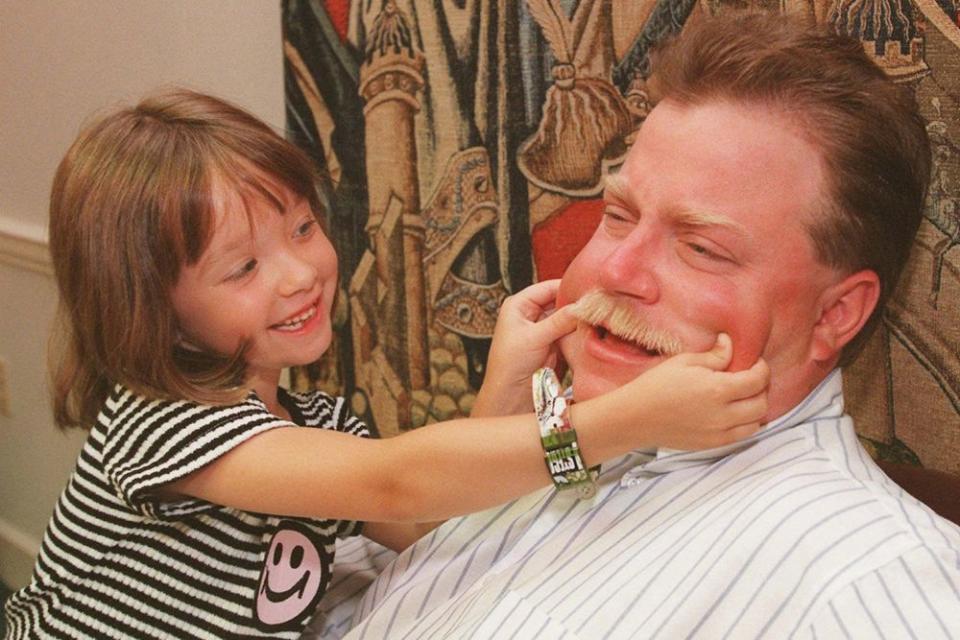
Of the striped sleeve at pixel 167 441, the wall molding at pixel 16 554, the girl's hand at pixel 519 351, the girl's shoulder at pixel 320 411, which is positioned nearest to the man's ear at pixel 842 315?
the girl's hand at pixel 519 351

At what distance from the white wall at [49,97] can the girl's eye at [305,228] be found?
0.88 metres

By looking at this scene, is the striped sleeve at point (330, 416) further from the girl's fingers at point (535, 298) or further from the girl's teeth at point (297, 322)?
the girl's fingers at point (535, 298)

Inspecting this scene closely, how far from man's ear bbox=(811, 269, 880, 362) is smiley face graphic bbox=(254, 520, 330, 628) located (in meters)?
0.78

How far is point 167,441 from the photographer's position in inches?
60.3

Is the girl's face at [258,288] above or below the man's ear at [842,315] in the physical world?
below

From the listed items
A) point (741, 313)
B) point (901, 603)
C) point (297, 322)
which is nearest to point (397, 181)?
point (297, 322)

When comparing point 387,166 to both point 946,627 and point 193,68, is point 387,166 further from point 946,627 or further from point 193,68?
→ point 946,627

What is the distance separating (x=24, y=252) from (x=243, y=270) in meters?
1.92

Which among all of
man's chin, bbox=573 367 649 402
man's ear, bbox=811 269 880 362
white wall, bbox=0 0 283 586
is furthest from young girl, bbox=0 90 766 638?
white wall, bbox=0 0 283 586

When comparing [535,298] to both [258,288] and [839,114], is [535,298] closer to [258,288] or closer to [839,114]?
[258,288]

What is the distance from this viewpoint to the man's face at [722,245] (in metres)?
1.28

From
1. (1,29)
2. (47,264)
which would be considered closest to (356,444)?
(47,264)

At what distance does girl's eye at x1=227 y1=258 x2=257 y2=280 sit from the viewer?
63.0 inches

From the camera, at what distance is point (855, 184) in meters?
1.29
